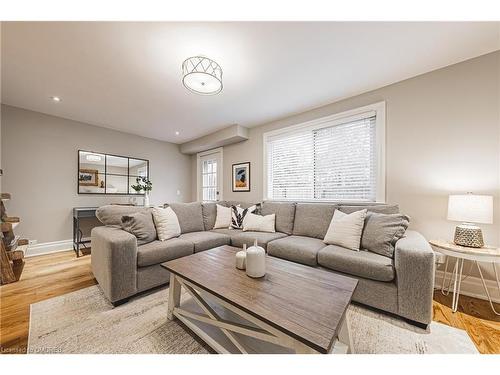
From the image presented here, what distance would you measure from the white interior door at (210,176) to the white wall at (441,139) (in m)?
3.13

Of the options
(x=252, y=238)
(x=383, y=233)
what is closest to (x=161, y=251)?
(x=252, y=238)

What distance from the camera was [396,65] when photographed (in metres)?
1.97

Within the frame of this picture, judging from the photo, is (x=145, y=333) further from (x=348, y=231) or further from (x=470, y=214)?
(x=470, y=214)

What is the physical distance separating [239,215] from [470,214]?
2.55 m

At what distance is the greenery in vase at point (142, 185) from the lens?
407cm

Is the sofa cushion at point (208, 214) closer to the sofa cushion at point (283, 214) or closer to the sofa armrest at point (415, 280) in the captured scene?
the sofa cushion at point (283, 214)

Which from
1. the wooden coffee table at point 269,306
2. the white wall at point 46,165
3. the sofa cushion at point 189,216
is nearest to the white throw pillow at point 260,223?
the sofa cushion at point 189,216

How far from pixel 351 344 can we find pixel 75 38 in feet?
10.1

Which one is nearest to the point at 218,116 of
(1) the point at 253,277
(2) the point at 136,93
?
(2) the point at 136,93

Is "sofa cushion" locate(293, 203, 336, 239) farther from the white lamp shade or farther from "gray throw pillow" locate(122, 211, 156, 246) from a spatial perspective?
"gray throw pillow" locate(122, 211, 156, 246)

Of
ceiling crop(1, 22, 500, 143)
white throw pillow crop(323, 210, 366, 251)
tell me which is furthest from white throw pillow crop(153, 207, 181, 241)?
white throw pillow crop(323, 210, 366, 251)

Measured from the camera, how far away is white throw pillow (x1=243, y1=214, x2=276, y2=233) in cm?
277

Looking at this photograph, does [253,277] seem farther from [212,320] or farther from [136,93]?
[136,93]

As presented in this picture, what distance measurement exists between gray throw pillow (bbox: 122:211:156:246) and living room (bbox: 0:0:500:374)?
0.6 inches
